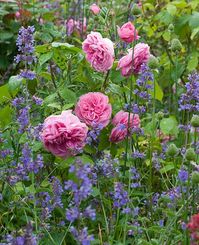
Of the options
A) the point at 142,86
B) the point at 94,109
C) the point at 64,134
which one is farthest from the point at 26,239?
the point at 142,86

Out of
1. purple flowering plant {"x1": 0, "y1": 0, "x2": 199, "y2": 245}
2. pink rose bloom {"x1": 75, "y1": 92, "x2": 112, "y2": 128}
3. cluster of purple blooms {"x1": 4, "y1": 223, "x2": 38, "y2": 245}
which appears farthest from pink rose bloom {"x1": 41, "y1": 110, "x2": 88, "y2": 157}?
cluster of purple blooms {"x1": 4, "y1": 223, "x2": 38, "y2": 245}

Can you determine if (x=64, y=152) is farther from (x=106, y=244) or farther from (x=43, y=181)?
(x=106, y=244)

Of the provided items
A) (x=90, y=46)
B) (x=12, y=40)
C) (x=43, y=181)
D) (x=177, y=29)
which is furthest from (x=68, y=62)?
(x=12, y=40)

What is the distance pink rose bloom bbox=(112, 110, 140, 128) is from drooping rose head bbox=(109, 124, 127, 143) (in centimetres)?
2

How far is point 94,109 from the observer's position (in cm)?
228

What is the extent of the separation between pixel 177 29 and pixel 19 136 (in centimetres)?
151

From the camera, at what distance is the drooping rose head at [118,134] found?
230 centimetres

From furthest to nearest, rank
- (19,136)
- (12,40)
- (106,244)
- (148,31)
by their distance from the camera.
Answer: (12,40) → (148,31) → (19,136) → (106,244)

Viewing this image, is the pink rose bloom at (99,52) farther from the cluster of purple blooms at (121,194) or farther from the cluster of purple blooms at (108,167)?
the cluster of purple blooms at (121,194)

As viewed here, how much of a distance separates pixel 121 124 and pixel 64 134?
Result: 25 centimetres

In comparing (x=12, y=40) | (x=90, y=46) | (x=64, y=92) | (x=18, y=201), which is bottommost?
(x=12, y=40)

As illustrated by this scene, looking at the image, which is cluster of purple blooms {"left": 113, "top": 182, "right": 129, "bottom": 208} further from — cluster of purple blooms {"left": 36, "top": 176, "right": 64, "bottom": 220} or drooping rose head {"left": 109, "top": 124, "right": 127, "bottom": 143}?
drooping rose head {"left": 109, "top": 124, "right": 127, "bottom": 143}

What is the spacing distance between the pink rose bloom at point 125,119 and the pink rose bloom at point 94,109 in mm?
60

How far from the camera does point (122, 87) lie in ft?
8.22
